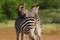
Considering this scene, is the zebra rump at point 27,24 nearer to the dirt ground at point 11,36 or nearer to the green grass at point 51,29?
the dirt ground at point 11,36

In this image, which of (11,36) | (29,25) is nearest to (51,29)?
(11,36)

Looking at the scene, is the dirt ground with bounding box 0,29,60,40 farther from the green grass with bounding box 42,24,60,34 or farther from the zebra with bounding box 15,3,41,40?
the zebra with bounding box 15,3,41,40

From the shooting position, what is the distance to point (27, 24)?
7613mm

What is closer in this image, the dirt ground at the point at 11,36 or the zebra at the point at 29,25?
the zebra at the point at 29,25

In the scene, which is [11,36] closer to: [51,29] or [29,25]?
[51,29]

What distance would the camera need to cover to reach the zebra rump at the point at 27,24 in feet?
24.9

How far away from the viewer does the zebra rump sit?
7590mm

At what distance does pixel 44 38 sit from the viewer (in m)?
12.5

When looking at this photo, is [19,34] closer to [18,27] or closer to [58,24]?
[18,27]

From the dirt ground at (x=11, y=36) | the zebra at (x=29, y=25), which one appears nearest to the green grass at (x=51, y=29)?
the dirt ground at (x=11, y=36)

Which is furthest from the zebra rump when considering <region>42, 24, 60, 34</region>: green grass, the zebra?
<region>42, 24, 60, 34</region>: green grass

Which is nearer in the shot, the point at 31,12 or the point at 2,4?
the point at 31,12

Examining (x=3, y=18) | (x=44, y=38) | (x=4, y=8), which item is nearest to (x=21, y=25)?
(x=44, y=38)

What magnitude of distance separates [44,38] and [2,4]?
20.1 ft
